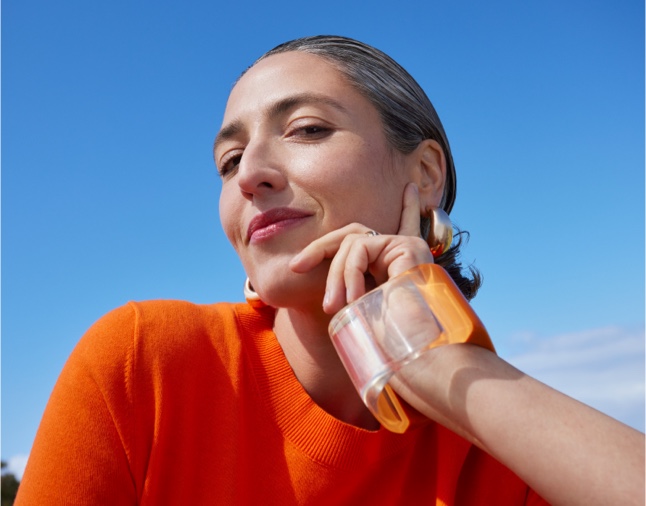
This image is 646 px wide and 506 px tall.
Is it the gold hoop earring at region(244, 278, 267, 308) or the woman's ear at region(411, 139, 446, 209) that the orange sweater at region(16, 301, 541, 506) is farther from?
the woman's ear at region(411, 139, 446, 209)

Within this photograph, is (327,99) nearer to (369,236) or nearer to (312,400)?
(369,236)

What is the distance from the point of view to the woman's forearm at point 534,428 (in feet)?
5.87

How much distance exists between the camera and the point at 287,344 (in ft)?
9.15

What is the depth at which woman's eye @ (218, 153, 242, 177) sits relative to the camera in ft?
9.05

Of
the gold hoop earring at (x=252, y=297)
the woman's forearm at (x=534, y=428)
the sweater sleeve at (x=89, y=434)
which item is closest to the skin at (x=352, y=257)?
the woman's forearm at (x=534, y=428)

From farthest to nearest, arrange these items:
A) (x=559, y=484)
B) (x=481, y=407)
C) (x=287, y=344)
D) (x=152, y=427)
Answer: (x=287, y=344), (x=152, y=427), (x=481, y=407), (x=559, y=484)

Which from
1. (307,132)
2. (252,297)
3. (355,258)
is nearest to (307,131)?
(307,132)

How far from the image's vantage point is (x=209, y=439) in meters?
2.43

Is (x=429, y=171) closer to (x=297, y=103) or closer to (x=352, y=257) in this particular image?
(x=297, y=103)

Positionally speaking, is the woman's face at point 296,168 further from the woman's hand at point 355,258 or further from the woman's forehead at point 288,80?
the woman's hand at point 355,258

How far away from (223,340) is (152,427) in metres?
0.45

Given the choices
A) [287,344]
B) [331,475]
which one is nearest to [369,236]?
[287,344]

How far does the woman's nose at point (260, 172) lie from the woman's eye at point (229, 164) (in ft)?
0.79

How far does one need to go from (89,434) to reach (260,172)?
1.08m
